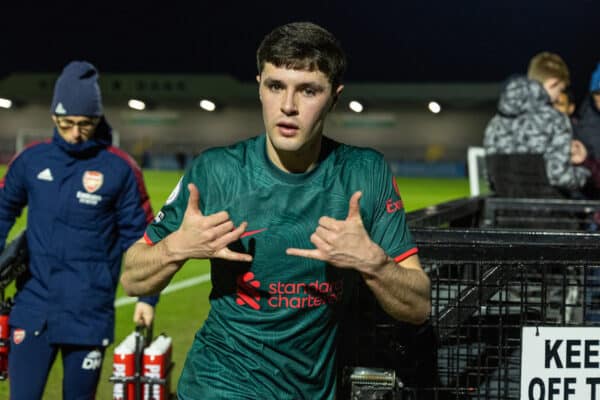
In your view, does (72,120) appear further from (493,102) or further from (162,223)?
(493,102)

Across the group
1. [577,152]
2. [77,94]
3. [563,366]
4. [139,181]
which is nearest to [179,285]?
[577,152]

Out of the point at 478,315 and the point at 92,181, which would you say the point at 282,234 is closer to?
the point at 478,315

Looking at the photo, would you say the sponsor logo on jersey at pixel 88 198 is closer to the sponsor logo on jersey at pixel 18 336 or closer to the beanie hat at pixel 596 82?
the sponsor logo on jersey at pixel 18 336

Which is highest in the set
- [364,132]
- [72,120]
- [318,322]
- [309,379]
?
[364,132]

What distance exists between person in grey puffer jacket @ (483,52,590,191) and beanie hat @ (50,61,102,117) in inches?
122

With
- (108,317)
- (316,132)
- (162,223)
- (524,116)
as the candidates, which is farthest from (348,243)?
(524,116)

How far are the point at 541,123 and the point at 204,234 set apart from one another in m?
4.61

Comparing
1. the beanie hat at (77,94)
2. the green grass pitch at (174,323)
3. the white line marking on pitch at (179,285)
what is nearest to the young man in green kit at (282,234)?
the beanie hat at (77,94)

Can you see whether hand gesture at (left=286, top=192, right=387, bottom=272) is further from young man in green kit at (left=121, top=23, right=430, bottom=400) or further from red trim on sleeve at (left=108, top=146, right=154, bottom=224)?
red trim on sleeve at (left=108, top=146, right=154, bottom=224)

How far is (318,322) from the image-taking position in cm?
285

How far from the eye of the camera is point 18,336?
478 centimetres

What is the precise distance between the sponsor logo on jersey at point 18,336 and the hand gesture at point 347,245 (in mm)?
2734

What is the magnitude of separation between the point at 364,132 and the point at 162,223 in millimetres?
65626

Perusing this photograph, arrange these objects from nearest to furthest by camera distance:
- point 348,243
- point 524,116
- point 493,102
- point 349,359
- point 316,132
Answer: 1. point 348,243
2. point 316,132
3. point 349,359
4. point 524,116
5. point 493,102
